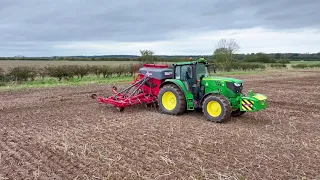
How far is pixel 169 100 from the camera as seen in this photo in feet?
34.1

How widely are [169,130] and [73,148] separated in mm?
2626

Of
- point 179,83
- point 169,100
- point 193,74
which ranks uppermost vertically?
point 193,74

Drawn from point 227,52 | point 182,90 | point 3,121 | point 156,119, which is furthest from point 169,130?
point 227,52

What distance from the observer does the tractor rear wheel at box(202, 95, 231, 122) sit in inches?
347

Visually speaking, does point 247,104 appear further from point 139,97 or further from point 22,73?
point 22,73

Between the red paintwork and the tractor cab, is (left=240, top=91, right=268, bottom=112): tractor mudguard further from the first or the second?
the red paintwork

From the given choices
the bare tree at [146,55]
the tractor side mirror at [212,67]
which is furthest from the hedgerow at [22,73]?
the tractor side mirror at [212,67]

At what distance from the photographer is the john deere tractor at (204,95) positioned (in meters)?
9.02

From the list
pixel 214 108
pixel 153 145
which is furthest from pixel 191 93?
pixel 153 145

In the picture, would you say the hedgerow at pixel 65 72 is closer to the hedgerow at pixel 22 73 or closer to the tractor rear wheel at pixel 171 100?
the hedgerow at pixel 22 73

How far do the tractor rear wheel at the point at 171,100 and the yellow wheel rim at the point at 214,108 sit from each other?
0.98m

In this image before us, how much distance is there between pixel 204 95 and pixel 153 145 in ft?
10.6

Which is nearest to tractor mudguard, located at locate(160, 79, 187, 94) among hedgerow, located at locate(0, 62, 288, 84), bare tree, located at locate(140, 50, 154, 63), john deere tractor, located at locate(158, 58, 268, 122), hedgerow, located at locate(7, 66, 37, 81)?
john deere tractor, located at locate(158, 58, 268, 122)

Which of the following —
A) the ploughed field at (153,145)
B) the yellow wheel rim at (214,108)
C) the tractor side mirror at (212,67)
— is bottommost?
the ploughed field at (153,145)
